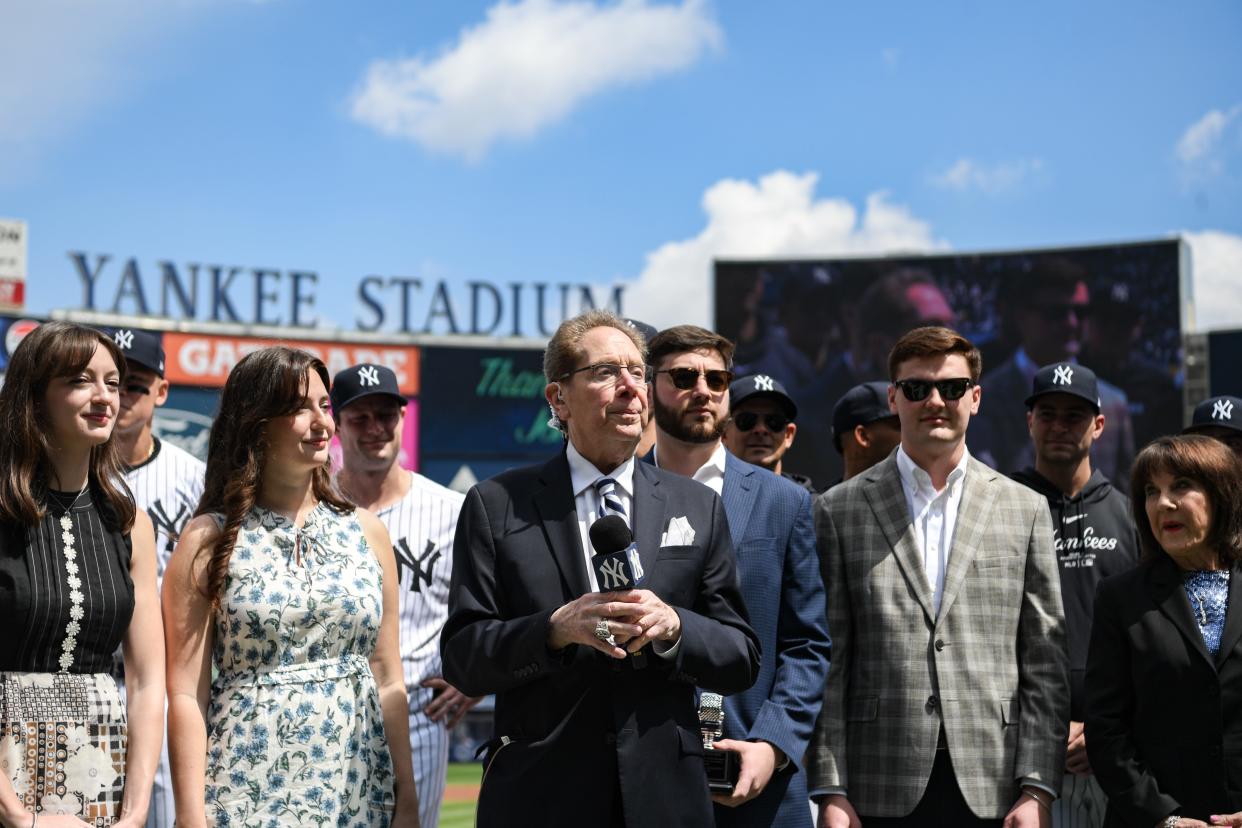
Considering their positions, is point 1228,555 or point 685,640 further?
point 1228,555

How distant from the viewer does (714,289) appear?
108 ft

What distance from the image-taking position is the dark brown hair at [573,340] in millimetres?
3738

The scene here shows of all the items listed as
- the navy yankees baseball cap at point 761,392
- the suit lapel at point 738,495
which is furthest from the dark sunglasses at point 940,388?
the navy yankees baseball cap at point 761,392

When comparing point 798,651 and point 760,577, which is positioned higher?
point 760,577

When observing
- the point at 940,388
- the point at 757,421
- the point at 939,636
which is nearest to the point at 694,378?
the point at 940,388

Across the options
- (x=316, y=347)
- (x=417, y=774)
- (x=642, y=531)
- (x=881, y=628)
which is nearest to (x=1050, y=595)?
(x=881, y=628)

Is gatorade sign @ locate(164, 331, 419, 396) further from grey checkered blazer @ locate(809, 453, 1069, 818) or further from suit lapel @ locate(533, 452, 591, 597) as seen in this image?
suit lapel @ locate(533, 452, 591, 597)

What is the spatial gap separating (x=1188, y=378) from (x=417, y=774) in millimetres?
28936

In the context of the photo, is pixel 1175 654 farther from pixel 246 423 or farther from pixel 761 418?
pixel 246 423

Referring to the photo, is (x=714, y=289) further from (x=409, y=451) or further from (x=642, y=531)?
(x=642, y=531)

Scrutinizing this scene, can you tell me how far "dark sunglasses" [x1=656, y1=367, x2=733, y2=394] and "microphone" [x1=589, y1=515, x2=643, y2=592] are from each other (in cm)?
150

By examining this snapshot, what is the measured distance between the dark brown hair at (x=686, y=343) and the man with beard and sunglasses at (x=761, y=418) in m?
1.25

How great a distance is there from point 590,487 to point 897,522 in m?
1.44

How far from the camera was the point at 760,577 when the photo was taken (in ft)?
14.1
